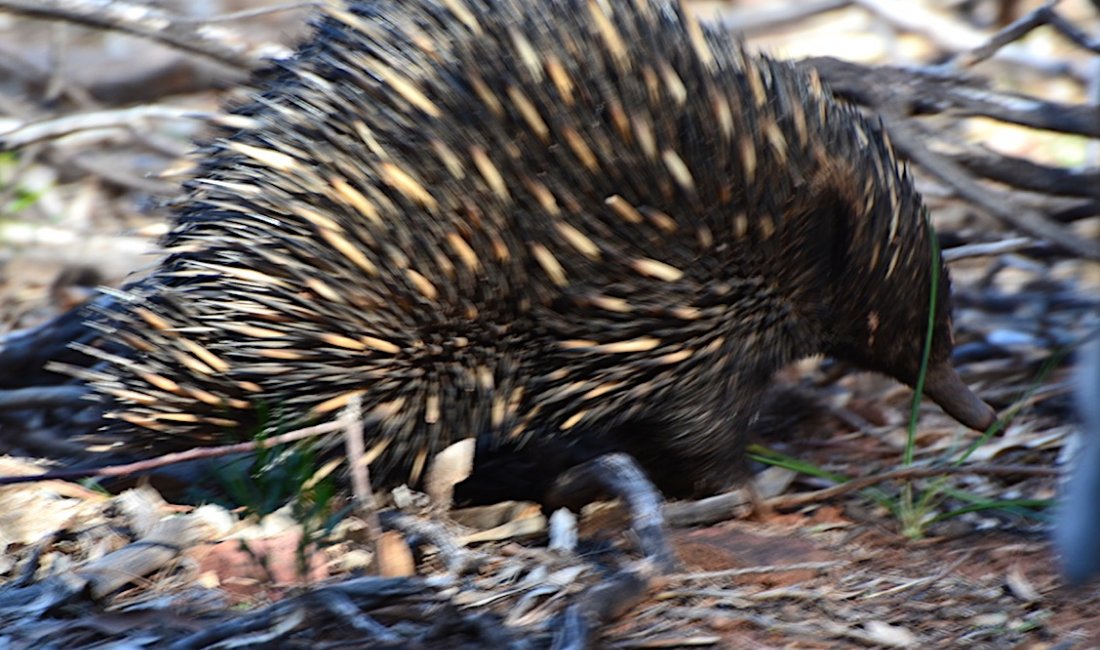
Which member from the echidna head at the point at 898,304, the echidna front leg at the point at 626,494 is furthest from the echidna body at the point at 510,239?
the echidna front leg at the point at 626,494

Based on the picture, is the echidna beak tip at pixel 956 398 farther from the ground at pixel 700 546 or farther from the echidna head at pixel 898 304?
the ground at pixel 700 546

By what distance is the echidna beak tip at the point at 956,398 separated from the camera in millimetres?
3551

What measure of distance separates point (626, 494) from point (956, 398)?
1316 mm

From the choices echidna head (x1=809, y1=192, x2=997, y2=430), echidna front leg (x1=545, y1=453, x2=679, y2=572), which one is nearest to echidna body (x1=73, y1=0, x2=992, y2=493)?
echidna head (x1=809, y1=192, x2=997, y2=430)

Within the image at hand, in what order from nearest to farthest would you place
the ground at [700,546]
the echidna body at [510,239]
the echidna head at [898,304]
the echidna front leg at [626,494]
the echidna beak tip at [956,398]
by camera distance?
the ground at [700,546]
the echidna front leg at [626,494]
the echidna body at [510,239]
the echidna head at [898,304]
the echidna beak tip at [956,398]

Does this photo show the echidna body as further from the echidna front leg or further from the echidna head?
the echidna front leg

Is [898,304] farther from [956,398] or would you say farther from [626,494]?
[626,494]

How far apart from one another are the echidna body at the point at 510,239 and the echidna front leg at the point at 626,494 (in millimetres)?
235

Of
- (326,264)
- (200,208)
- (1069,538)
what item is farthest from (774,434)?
(1069,538)

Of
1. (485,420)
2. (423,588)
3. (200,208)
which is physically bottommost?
(423,588)

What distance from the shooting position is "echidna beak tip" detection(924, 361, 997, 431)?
355 cm

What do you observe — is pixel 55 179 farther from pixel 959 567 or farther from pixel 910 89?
pixel 959 567

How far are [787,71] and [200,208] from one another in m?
1.63

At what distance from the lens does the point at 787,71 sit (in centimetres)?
347
